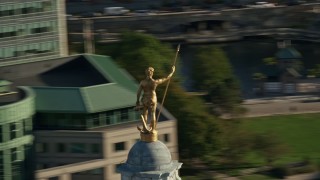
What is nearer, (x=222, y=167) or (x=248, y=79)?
(x=222, y=167)

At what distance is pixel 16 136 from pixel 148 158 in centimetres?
3840

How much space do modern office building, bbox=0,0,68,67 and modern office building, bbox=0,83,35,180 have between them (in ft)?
56.1

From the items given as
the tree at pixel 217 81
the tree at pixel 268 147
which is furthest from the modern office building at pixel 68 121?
the tree at pixel 217 81

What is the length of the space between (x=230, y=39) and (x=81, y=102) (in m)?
104

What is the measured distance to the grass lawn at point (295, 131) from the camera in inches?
3778

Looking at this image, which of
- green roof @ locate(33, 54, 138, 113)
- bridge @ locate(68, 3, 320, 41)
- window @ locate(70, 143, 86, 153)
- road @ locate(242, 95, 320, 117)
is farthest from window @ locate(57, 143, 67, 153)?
bridge @ locate(68, 3, 320, 41)

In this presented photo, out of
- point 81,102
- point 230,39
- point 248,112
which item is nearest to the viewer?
point 81,102

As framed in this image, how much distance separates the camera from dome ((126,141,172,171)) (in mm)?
33438

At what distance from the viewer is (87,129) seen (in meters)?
77.2

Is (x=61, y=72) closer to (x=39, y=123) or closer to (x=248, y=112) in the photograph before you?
(x=39, y=123)

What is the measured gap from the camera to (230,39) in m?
180

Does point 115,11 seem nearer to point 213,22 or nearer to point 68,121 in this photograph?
point 213,22

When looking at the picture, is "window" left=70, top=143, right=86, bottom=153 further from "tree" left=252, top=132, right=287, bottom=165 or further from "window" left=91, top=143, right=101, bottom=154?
"tree" left=252, top=132, right=287, bottom=165

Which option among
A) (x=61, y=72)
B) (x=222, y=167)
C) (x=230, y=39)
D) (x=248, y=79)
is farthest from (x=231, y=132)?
(x=230, y=39)
